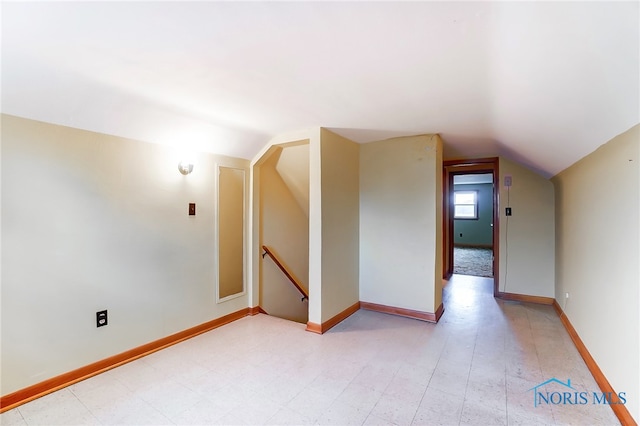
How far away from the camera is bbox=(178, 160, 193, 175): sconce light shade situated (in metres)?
2.80

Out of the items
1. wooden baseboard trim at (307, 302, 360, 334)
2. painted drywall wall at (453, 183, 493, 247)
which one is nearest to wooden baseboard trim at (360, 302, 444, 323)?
wooden baseboard trim at (307, 302, 360, 334)

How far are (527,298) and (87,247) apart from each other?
5.11 m

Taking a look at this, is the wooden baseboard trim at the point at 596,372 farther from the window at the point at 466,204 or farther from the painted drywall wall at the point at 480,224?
the window at the point at 466,204

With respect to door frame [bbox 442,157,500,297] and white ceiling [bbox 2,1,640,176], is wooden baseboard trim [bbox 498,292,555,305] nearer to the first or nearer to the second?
door frame [bbox 442,157,500,297]

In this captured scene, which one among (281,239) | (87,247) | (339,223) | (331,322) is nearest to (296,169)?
(281,239)

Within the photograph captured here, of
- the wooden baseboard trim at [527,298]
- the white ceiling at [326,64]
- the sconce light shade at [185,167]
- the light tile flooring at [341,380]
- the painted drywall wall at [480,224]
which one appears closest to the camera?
the white ceiling at [326,64]

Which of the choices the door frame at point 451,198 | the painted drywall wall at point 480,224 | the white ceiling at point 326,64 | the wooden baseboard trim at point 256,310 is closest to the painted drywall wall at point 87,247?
the white ceiling at point 326,64

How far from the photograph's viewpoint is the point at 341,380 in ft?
7.07

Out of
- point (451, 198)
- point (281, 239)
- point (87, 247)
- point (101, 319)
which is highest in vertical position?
point (451, 198)

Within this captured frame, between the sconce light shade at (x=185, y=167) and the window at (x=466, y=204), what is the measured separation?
9427 mm

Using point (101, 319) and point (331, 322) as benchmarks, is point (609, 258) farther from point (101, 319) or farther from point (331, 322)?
point (101, 319)

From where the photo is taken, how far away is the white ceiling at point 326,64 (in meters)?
1.17

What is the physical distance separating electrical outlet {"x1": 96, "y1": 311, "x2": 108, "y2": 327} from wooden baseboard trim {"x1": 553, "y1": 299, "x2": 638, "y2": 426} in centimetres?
345

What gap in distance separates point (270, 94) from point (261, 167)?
5.72ft
